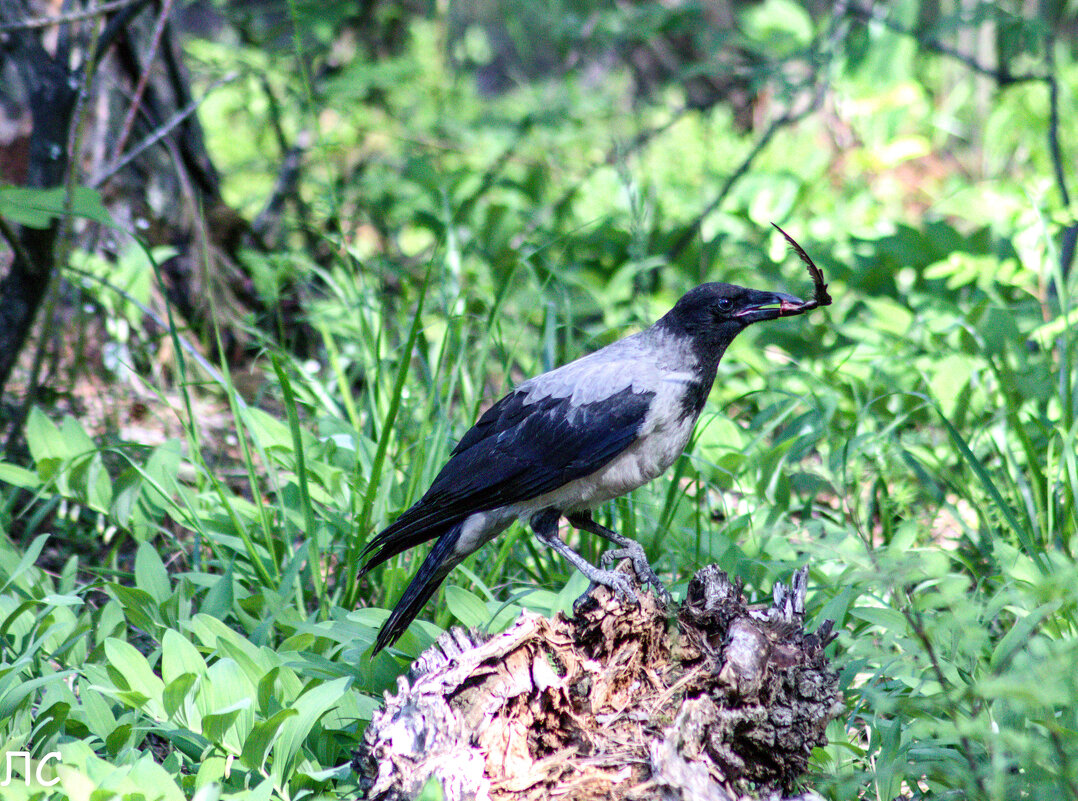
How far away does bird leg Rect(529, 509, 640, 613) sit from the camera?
2383mm

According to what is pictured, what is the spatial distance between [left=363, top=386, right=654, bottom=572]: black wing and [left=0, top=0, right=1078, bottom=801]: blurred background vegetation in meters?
0.23

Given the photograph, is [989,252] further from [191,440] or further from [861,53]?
[191,440]

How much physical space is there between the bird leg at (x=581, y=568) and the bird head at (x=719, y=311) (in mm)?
701

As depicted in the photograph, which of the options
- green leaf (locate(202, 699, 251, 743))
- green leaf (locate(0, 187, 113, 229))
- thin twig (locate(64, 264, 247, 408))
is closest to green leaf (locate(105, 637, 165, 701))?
green leaf (locate(202, 699, 251, 743))

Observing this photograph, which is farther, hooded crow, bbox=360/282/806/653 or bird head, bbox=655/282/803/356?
bird head, bbox=655/282/803/356

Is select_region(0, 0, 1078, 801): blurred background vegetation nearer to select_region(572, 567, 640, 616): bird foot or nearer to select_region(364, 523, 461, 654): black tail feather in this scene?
select_region(364, 523, 461, 654): black tail feather

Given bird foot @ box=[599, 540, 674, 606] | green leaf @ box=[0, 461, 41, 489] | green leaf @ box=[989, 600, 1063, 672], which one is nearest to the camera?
green leaf @ box=[989, 600, 1063, 672]

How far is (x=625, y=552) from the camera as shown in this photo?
2.85 m

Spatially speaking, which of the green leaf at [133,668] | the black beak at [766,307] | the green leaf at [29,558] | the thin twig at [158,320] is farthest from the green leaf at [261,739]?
the black beak at [766,307]

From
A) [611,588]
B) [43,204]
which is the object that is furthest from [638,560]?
[43,204]

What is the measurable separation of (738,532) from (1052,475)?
1058mm

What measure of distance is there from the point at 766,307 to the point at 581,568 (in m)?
0.95

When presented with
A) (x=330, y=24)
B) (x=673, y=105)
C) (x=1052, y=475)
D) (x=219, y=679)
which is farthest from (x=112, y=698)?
(x=673, y=105)

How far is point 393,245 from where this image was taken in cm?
627
